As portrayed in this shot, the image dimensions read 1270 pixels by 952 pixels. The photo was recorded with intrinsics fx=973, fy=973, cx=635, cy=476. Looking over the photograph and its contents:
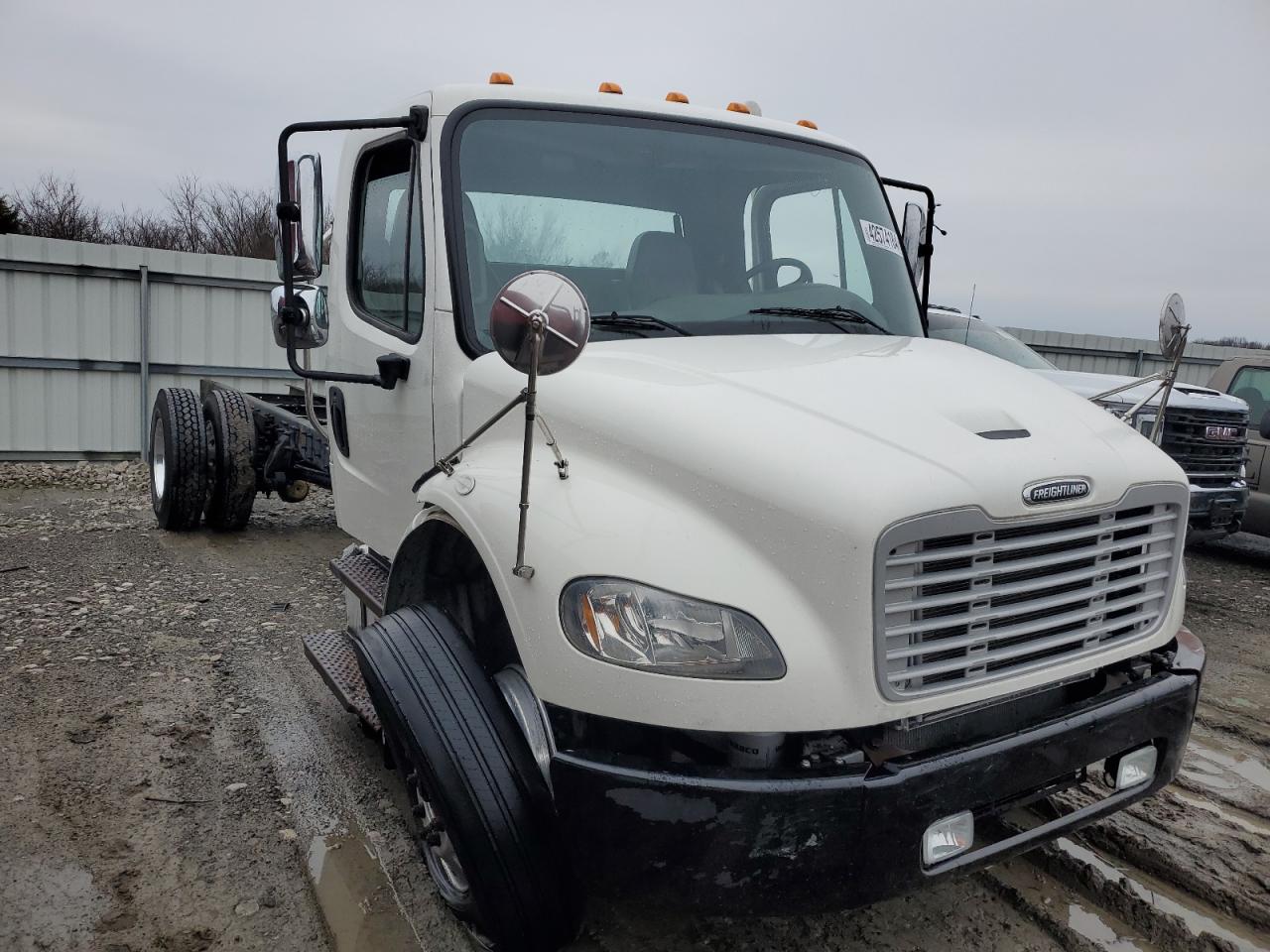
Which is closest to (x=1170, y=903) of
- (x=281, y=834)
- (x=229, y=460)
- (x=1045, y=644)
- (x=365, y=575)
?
(x=1045, y=644)

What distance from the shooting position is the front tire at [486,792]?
2.13 m

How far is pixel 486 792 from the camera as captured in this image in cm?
215

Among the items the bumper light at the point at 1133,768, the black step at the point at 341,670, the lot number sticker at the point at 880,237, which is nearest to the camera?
Answer: the bumper light at the point at 1133,768

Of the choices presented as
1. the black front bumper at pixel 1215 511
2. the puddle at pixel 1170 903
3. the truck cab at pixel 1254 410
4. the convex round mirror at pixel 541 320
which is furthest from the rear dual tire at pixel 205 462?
the truck cab at pixel 1254 410

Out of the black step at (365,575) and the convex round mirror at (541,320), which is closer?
the convex round mirror at (541,320)

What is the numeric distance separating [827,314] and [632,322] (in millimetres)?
747

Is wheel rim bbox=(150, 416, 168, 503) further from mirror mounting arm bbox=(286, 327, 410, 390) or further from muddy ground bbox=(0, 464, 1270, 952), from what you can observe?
mirror mounting arm bbox=(286, 327, 410, 390)

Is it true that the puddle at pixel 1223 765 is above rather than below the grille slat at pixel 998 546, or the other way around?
below

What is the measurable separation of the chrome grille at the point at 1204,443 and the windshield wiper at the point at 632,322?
19.0 ft

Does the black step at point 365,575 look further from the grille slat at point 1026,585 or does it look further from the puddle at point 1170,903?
the puddle at point 1170,903

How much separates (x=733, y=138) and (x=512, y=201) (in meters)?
0.91

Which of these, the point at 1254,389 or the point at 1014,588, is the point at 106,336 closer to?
the point at 1014,588

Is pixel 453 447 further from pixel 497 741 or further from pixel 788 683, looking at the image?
pixel 788 683

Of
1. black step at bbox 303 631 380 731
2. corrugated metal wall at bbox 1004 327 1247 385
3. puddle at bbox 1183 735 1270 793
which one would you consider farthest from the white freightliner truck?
corrugated metal wall at bbox 1004 327 1247 385
